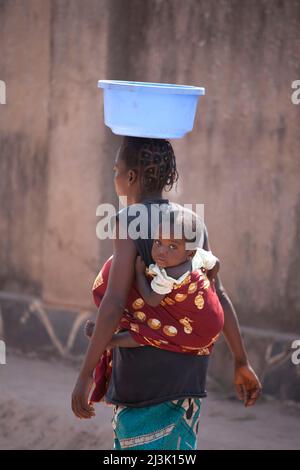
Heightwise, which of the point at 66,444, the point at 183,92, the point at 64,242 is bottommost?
the point at 66,444

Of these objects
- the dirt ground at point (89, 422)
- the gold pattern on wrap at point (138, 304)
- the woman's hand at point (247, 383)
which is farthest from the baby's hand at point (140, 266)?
the dirt ground at point (89, 422)

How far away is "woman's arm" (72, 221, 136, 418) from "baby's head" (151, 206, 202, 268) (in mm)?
91

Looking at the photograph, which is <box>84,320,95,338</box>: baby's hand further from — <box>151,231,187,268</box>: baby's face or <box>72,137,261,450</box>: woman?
<box>151,231,187,268</box>: baby's face

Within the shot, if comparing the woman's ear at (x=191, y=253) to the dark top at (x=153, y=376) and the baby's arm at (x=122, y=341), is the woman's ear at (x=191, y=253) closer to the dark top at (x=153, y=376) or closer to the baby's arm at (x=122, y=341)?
the dark top at (x=153, y=376)

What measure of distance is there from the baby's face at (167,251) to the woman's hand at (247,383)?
0.61 metres

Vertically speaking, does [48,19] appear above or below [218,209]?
above

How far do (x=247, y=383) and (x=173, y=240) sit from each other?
717mm

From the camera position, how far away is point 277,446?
16.3ft

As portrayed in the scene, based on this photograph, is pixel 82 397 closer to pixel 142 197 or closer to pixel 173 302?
pixel 173 302

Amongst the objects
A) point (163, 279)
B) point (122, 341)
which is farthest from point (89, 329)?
point (163, 279)

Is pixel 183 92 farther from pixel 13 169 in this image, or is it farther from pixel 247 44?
pixel 13 169

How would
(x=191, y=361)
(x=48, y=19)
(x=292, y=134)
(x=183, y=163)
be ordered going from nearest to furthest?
(x=191, y=361), (x=292, y=134), (x=183, y=163), (x=48, y=19)

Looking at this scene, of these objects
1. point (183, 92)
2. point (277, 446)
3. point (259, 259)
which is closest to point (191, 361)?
point (183, 92)

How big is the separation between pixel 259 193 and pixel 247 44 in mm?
890
